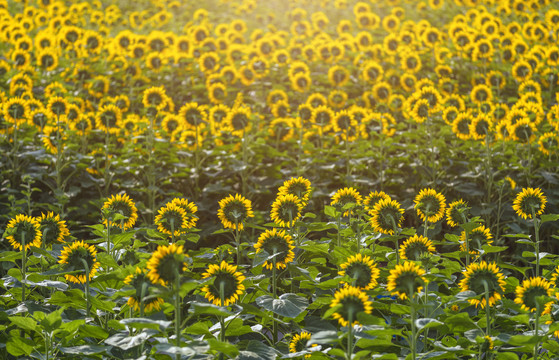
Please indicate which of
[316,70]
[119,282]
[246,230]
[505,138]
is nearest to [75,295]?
[119,282]

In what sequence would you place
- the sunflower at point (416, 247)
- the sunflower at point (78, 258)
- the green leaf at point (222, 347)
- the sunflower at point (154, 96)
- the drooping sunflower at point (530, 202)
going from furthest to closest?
the sunflower at point (154, 96) → the drooping sunflower at point (530, 202) → the sunflower at point (416, 247) → the sunflower at point (78, 258) → the green leaf at point (222, 347)

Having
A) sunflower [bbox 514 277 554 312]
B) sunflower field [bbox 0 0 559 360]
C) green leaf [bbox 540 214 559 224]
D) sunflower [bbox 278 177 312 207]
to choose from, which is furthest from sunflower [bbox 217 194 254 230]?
green leaf [bbox 540 214 559 224]

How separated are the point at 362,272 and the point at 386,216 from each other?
24.1 inches

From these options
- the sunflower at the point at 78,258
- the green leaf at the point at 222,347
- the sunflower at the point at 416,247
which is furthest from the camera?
the sunflower at the point at 416,247

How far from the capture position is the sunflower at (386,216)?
9.84 ft

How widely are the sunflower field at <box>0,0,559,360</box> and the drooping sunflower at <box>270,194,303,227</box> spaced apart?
0.02m

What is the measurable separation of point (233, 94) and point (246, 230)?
2.79 meters

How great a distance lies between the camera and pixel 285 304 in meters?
2.44

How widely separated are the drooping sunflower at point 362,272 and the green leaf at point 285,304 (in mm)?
206

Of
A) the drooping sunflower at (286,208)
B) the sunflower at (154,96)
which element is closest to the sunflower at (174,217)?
the drooping sunflower at (286,208)

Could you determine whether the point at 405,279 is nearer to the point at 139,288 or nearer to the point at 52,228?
the point at 139,288

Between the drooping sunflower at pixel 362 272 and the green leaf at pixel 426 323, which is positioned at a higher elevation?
the drooping sunflower at pixel 362 272

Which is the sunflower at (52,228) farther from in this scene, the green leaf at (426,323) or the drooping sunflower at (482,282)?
the drooping sunflower at (482,282)

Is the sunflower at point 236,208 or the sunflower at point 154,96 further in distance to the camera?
the sunflower at point 154,96
